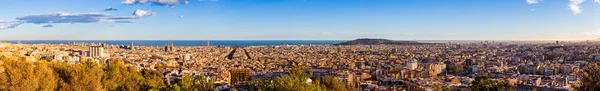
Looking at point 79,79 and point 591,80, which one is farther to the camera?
point 79,79

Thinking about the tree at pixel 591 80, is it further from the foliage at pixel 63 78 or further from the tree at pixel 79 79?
the tree at pixel 79 79

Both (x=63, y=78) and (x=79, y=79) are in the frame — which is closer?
(x=79, y=79)

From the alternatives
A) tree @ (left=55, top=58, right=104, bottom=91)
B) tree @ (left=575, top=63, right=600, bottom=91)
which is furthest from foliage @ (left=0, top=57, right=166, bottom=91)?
tree @ (left=575, top=63, right=600, bottom=91)

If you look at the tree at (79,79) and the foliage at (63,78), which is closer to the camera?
the foliage at (63,78)

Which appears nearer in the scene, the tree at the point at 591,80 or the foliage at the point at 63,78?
the foliage at the point at 63,78

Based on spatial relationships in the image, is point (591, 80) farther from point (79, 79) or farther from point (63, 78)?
point (63, 78)

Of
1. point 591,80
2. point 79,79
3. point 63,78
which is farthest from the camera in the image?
point 63,78

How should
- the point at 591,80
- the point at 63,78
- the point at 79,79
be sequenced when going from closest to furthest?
the point at 591,80 → the point at 79,79 → the point at 63,78

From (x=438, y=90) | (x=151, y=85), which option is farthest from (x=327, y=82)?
(x=151, y=85)

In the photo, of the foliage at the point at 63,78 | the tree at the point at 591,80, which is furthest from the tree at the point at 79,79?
the tree at the point at 591,80

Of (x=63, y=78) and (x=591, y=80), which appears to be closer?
(x=591, y=80)

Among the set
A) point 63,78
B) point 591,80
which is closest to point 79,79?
point 63,78

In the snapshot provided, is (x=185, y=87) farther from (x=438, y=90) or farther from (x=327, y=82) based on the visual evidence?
(x=438, y=90)

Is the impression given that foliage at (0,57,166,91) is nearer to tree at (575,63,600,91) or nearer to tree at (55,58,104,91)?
tree at (55,58,104,91)
